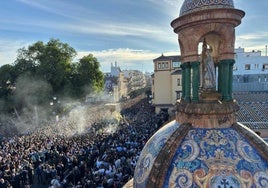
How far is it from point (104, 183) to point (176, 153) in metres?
7.99

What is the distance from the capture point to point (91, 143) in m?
20.7

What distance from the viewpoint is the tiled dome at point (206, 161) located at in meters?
4.34

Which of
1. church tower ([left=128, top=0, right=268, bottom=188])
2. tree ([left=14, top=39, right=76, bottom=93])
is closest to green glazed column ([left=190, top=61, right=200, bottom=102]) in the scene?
church tower ([left=128, top=0, right=268, bottom=188])

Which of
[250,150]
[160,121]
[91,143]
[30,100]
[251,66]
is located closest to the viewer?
[250,150]

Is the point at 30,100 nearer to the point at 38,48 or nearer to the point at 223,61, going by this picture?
the point at 38,48

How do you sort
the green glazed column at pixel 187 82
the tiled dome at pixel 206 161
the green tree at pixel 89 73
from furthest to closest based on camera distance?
the green tree at pixel 89 73 → the green glazed column at pixel 187 82 → the tiled dome at pixel 206 161

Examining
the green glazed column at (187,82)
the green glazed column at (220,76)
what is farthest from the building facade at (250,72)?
the green glazed column at (187,82)

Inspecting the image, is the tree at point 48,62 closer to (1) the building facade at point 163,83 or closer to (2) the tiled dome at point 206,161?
(1) the building facade at point 163,83

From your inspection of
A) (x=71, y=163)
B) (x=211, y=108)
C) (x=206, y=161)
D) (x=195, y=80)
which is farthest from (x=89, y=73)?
(x=206, y=161)

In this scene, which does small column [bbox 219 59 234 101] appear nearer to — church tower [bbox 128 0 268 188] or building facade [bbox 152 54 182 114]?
church tower [bbox 128 0 268 188]

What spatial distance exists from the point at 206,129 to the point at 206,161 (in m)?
0.66

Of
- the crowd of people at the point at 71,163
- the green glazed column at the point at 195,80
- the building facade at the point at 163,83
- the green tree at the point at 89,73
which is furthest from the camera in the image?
the building facade at the point at 163,83

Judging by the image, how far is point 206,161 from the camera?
4508 millimetres

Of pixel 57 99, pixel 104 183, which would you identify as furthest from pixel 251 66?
pixel 104 183
